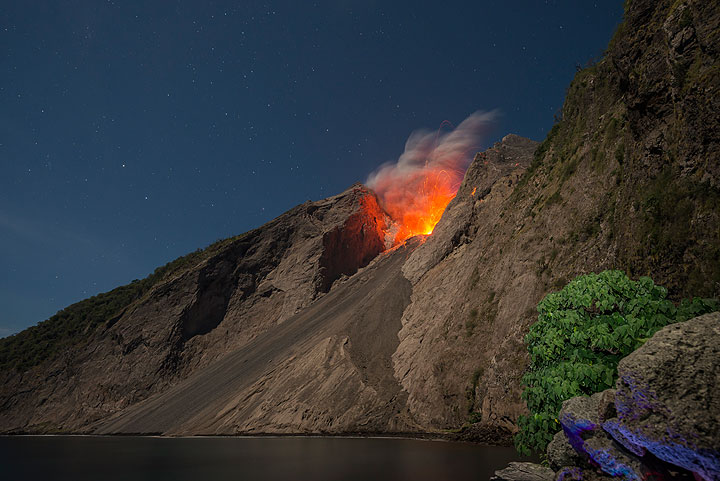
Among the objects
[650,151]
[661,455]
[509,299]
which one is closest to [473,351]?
[509,299]

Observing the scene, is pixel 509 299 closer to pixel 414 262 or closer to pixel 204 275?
pixel 414 262

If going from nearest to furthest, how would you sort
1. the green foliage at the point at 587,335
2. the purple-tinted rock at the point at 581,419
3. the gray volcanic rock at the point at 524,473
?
the purple-tinted rock at the point at 581,419
the green foliage at the point at 587,335
the gray volcanic rock at the point at 524,473

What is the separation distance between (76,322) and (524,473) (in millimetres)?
89131

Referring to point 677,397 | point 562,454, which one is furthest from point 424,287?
point 677,397

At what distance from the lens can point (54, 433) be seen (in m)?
51.1

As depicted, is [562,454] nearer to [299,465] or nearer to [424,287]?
[299,465]

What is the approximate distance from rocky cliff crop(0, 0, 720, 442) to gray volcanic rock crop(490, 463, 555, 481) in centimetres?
610

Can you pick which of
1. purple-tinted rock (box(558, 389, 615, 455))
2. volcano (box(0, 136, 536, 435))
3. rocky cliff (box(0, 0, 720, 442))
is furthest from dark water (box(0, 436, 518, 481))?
volcano (box(0, 136, 536, 435))

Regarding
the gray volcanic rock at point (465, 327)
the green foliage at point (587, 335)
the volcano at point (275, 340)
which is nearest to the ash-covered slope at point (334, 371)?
the volcano at point (275, 340)

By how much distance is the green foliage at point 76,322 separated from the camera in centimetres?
6725

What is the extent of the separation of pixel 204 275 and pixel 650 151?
61617mm

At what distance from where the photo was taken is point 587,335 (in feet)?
30.2

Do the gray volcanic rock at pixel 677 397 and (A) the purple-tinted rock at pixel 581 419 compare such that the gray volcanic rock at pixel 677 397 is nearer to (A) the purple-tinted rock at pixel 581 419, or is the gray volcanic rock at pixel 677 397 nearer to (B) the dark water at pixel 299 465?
(A) the purple-tinted rock at pixel 581 419

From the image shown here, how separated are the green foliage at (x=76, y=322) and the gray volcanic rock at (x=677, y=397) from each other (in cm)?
7278
